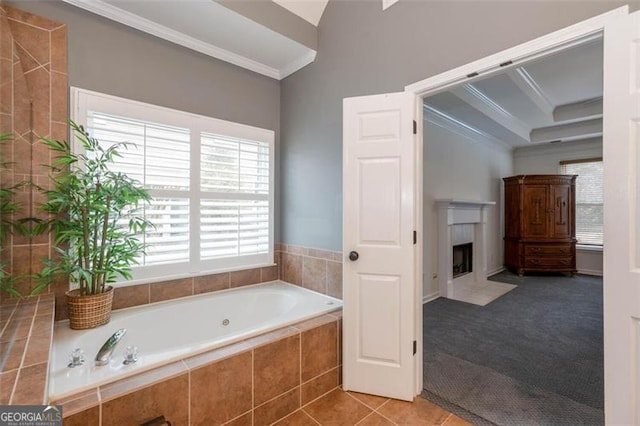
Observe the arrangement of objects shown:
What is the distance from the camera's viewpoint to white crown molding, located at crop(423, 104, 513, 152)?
3.96m

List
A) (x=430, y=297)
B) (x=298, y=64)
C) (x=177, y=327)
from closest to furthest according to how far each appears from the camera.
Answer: (x=177, y=327)
(x=298, y=64)
(x=430, y=297)

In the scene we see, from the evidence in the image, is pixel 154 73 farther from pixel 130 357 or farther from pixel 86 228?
pixel 130 357

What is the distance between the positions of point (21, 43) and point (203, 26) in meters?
1.15

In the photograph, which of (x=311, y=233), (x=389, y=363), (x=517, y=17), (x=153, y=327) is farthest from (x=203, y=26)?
(x=389, y=363)

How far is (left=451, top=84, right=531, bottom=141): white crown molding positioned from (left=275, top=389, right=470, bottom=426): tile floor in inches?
124

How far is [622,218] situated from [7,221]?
3173 mm

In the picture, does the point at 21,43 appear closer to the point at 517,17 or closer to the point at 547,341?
the point at 517,17

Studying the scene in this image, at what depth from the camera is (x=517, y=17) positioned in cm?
153

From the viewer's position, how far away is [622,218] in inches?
47.6

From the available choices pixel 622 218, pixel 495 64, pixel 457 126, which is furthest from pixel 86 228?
pixel 457 126

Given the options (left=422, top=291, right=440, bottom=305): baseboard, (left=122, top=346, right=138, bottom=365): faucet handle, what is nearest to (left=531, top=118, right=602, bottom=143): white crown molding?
(left=422, top=291, right=440, bottom=305): baseboard

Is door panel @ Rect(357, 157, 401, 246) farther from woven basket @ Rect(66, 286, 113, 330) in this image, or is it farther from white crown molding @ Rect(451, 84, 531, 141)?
white crown molding @ Rect(451, 84, 531, 141)

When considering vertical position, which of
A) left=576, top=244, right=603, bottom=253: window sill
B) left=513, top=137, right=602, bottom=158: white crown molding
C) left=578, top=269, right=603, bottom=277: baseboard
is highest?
left=513, top=137, right=602, bottom=158: white crown molding

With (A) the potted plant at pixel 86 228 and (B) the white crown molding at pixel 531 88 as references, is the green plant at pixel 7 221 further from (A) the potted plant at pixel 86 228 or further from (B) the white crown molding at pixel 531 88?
(B) the white crown molding at pixel 531 88
